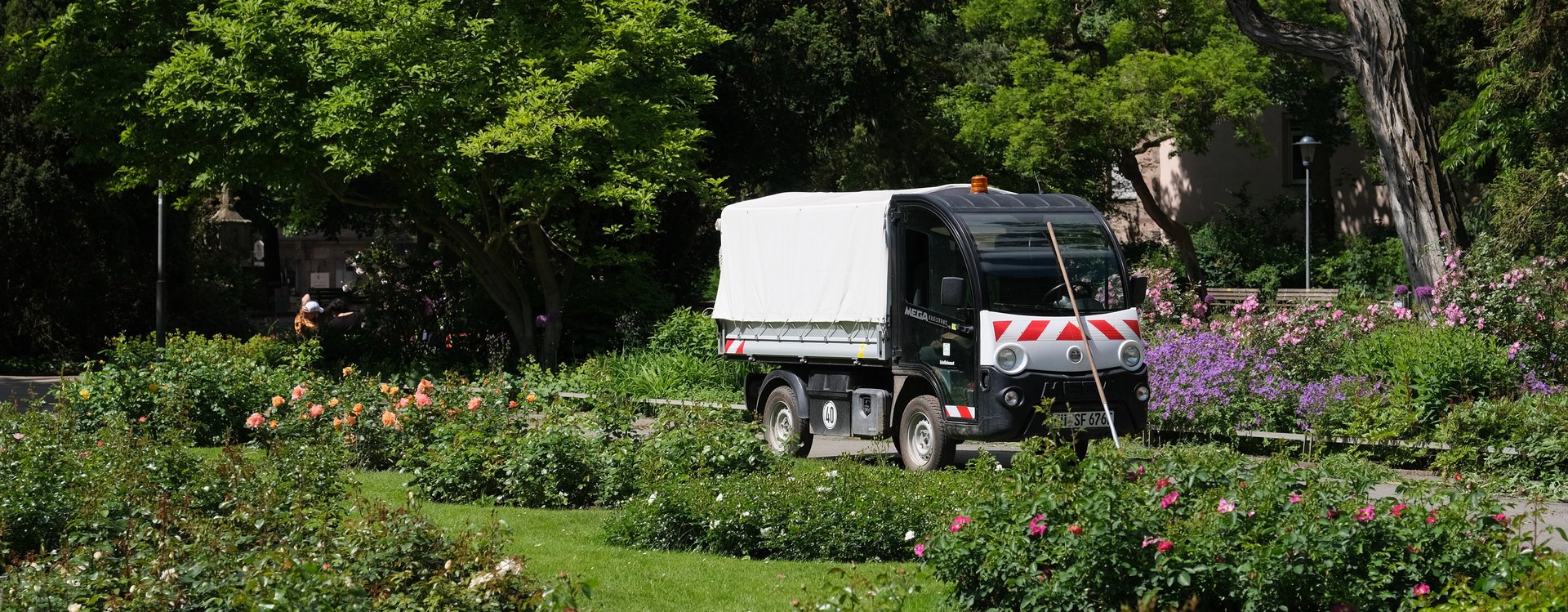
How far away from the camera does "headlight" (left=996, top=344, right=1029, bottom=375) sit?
13.0m

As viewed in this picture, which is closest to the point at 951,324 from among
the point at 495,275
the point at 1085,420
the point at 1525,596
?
the point at 1085,420

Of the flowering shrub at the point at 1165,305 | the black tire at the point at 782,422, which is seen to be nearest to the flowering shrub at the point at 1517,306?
the flowering shrub at the point at 1165,305

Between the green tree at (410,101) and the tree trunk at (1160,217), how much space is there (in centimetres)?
1333

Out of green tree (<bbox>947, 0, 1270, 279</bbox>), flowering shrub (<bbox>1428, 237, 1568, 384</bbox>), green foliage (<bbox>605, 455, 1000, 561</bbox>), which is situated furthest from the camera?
green tree (<bbox>947, 0, 1270, 279</bbox>)

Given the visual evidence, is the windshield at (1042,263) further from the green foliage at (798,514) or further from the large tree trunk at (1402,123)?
the large tree trunk at (1402,123)

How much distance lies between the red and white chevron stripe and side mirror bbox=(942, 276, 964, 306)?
382 mm

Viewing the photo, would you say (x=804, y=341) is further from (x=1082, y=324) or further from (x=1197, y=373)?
(x=1197, y=373)

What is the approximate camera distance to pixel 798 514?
28.3ft

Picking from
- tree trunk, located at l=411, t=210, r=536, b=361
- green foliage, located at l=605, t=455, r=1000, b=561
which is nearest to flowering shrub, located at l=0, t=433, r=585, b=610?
green foliage, located at l=605, t=455, r=1000, b=561

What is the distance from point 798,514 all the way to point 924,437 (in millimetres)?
5235

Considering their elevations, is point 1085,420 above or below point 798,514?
above

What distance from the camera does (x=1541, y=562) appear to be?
5941 millimetres

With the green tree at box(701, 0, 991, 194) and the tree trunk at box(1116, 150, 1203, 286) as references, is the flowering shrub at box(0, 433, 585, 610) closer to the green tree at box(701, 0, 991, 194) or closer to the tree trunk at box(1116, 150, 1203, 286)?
the green tree at box(701, 0, 991, 194)

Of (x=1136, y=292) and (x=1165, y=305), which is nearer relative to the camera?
(x=1136, y=292)
